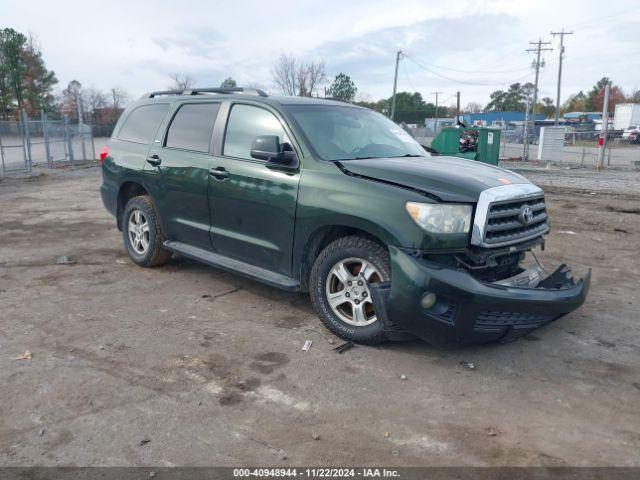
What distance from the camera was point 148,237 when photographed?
243 inches

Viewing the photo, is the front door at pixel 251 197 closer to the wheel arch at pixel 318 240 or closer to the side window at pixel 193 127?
the wheel arch at pixel 318 240

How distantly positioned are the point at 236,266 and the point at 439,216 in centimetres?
206

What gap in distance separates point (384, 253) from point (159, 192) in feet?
9.49

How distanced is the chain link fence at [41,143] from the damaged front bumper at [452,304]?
17.2 meters

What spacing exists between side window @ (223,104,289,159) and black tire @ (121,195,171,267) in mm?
1425

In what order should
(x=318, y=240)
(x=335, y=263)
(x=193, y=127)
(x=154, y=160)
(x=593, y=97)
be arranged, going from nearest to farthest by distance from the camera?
(x=335, y=263)
(x=318, y=240)
(x=193, y=127)
(x=154, y=160)
(x=593, y=97)

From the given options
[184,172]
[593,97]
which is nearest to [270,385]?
[184,172]

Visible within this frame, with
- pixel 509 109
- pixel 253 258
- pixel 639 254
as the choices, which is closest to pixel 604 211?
pixel 639 254

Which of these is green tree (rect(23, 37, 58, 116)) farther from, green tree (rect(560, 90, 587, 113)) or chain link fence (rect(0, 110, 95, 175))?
green tree (rect(560, 90, 587, 113))

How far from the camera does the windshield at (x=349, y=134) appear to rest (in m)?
4.68

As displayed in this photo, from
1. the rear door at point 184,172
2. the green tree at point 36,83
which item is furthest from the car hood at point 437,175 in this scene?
the green tree at point 36,83

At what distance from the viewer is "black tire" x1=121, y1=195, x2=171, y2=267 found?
600 cm

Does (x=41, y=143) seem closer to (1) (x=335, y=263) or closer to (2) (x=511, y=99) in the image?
(1) (x=335, y=263)

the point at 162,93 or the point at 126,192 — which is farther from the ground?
the point at 162,93
